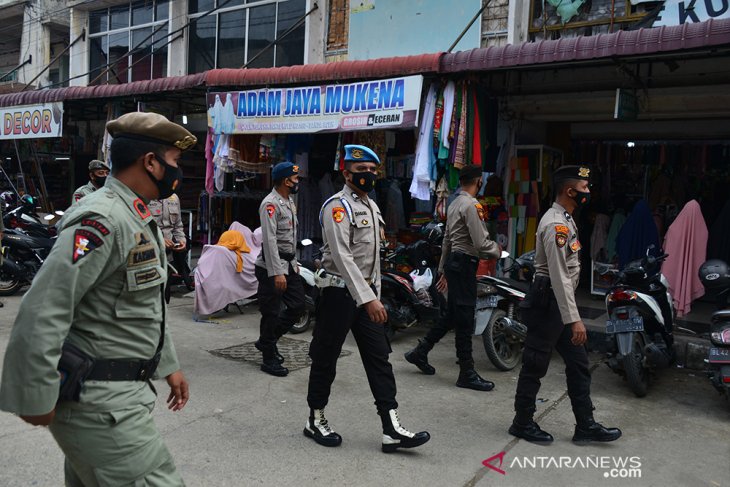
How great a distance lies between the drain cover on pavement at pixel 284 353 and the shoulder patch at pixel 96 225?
409cm

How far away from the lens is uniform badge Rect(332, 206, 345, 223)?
3.91m

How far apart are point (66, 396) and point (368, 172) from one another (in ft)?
8.33

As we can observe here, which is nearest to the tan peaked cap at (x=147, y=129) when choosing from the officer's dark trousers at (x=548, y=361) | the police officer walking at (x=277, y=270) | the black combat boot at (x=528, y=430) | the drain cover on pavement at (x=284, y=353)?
the officer's dark trousers at (x=548, y=361)

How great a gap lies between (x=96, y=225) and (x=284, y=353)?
469 centimetres

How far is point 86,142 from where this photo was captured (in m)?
14.7

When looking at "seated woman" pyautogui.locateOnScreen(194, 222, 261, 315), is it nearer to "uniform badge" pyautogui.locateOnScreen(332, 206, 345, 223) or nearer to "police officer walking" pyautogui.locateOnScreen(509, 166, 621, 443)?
"uniform badge" pyautogui.locateOnScreen(332, 206, 345, 223)

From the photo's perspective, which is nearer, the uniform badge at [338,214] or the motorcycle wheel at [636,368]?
the uniform badge at [338,214]

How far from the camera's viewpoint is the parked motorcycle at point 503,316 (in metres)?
5.93

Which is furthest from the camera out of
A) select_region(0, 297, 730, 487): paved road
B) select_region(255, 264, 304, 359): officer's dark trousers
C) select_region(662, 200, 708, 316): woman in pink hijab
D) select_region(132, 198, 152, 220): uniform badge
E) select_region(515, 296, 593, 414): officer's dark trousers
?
select_region(662, 200, 708, 316): woman in pink hijab

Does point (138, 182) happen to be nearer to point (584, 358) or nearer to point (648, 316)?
point (584, 358)

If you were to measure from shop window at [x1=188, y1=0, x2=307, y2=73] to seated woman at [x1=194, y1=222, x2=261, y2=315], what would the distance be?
4.49 m

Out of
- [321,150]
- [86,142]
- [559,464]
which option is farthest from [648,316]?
[86,142]

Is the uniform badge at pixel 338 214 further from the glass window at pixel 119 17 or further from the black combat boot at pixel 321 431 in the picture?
the glass window at pixel 119 17

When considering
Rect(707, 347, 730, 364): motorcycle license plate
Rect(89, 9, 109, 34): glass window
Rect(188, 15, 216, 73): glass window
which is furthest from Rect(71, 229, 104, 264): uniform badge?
Rect(89, 9, 109, 34): glass window
